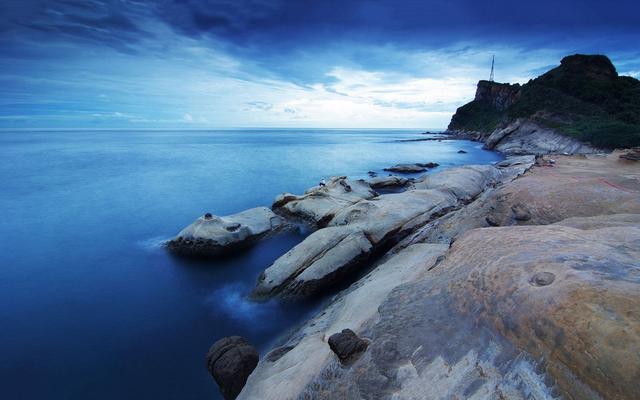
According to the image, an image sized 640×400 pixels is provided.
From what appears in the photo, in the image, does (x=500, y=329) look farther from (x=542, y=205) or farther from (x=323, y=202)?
(x=323, y=202)

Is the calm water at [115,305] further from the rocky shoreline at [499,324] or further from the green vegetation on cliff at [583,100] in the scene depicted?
the green vegetation on cliff at [583,100]

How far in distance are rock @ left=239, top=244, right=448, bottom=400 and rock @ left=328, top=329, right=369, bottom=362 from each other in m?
0.15

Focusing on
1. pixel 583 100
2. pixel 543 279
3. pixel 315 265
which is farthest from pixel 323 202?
pixel 583 100

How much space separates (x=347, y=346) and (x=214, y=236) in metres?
10.4

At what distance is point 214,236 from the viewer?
45.7 ft

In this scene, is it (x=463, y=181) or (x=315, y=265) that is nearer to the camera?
(x=315, y=265)

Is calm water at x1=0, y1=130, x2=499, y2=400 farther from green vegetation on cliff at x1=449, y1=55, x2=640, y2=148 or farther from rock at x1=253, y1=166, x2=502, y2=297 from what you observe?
green vegetation on cliff at x1=449, y1=55, x2=640, y2=148

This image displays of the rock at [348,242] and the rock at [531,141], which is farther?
the rock at [531,141]

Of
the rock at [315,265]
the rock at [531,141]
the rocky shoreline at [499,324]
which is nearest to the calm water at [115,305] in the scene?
→ the rock at [315,265]

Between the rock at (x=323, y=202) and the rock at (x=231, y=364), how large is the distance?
9.65m

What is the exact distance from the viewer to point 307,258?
36.3 feet

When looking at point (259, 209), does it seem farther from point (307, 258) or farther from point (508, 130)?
point (508, 130)

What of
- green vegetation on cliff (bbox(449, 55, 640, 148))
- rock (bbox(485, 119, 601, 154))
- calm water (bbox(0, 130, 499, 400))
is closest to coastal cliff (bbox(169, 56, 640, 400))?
calm water (bbox(0, 130, 499, 400))

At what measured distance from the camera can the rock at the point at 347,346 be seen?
15.4 ft
